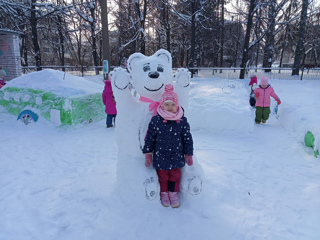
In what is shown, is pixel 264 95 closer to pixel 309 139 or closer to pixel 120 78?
pixel 309 139

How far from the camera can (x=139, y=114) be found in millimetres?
2578

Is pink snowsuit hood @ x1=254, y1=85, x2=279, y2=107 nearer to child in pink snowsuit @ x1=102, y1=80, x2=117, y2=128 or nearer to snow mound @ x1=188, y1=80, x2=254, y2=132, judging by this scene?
snow mound @ x1=188, y1=80, x2=254, y2=132

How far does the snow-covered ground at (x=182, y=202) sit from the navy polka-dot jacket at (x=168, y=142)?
1.75ft

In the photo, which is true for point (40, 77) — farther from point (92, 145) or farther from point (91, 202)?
point (91, 202)

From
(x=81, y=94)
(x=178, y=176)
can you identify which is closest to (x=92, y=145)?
(x=81, y=94)

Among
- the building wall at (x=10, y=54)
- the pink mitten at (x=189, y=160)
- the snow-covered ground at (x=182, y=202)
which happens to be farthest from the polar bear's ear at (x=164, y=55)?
the building wall at (x=10, y=54)

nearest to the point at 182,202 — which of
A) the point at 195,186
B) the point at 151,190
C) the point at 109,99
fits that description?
the point at 195,186

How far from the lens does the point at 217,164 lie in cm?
364

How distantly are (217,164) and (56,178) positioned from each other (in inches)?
97.0

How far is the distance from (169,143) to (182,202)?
0.75 metres

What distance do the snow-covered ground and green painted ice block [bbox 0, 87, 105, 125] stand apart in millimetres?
332

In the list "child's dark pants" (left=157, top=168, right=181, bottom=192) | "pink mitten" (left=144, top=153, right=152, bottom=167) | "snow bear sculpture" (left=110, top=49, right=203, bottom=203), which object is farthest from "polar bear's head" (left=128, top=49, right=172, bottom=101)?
"child's dark pants" (left=157, top=168, right=181, bottom=192)

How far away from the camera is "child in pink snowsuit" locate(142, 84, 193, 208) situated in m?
2.31

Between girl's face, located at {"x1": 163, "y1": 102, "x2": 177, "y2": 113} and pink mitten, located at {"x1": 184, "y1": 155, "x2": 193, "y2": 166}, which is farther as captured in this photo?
pink mitten, located at {"x1": 184, "y1": 155, "x2": 193, "y2": 166}
